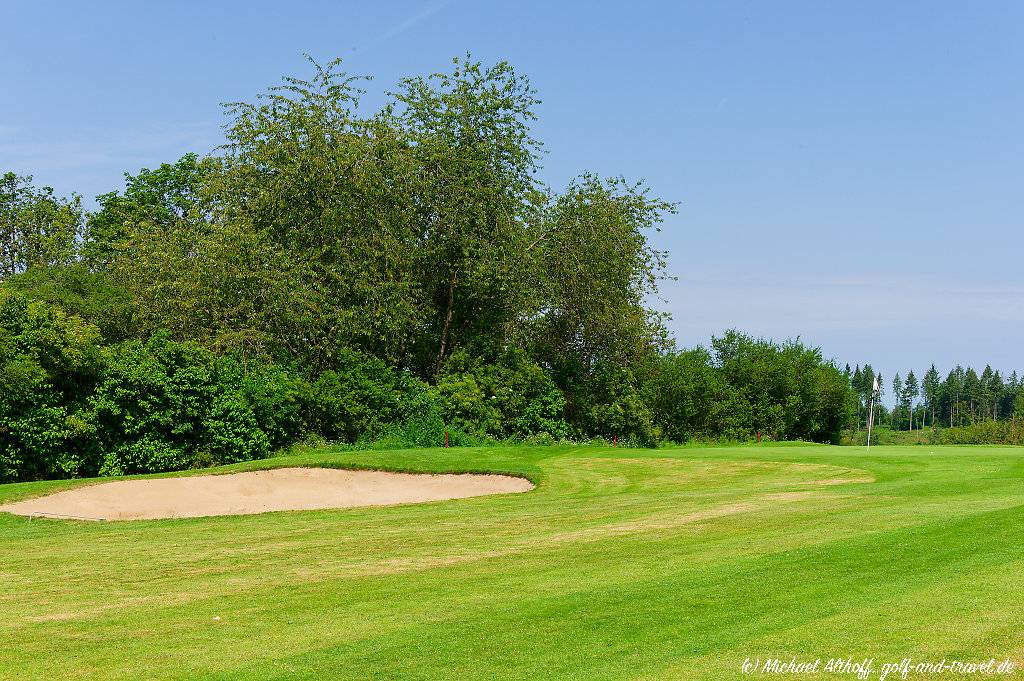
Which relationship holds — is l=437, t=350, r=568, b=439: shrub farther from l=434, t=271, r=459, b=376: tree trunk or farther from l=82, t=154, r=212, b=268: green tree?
l=82, t=154, r=212, b=268: green tree

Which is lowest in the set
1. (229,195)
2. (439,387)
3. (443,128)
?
(439,387)

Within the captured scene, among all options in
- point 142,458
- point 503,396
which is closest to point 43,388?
point 142,458

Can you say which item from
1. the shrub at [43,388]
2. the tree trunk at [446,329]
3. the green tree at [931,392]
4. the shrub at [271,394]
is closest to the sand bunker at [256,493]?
the shrub at [43,388]

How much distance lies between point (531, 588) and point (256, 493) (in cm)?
1613

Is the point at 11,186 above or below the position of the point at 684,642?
above

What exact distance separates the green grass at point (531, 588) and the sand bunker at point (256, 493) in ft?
Answer: 8.18

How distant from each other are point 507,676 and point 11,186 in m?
52.2

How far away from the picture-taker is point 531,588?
9992 mm

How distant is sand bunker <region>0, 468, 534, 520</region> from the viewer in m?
21.5

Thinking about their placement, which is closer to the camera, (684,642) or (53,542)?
(684,642)

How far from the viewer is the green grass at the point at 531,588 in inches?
295

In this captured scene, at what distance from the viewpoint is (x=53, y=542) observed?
16469mm

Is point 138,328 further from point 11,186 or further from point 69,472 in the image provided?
point 11,186

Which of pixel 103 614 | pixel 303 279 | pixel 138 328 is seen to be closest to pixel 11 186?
pixel 138 328
